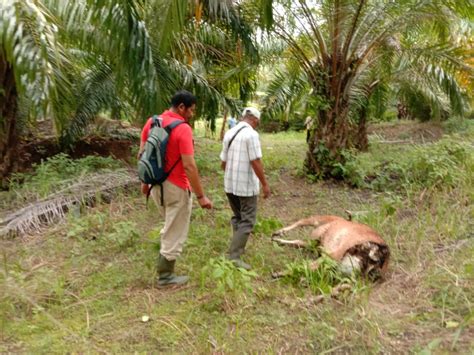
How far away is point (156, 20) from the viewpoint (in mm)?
5125

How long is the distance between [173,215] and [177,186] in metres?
0.25

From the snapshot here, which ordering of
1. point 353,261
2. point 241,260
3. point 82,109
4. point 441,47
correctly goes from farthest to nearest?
point 82,109
point 441,47
point 241,260
point 353,261

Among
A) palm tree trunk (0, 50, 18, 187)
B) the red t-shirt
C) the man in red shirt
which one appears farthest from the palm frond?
palm tree trunk (0, 50, 18, 187)

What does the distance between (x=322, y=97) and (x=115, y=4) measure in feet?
13.0

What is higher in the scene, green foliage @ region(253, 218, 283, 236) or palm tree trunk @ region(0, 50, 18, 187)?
palm tree trunk @ region(0, 50, 18, 187)

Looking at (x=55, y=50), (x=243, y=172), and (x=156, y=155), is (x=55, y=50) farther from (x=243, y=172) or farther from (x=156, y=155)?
(x=243, y=172)

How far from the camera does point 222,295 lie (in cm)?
365

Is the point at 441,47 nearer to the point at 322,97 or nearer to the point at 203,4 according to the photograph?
the point at 322,97

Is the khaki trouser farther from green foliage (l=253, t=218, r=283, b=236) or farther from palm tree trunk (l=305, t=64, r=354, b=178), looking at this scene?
palm tree trunk (l=305, t=64, r=354, b=178)

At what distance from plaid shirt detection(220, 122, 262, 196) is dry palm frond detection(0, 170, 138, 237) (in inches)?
94.7

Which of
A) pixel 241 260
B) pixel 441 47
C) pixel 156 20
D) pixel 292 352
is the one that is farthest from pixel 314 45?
pixel 292 352

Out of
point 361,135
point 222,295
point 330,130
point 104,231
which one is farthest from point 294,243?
point 361,135

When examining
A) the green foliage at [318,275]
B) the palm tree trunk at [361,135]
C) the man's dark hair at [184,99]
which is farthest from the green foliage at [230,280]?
the palm tree trunk at [361,135]

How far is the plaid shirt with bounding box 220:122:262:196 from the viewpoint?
4.27 m
